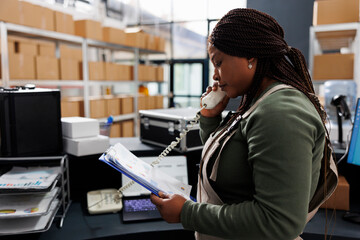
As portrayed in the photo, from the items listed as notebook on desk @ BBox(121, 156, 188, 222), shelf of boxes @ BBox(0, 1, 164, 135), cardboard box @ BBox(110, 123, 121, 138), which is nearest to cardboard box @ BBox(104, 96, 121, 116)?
shelf of boxes @ BBox(0, 1, 164, 135)

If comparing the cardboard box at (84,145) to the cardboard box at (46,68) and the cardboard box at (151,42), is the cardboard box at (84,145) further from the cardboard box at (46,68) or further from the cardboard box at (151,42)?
the cardboard box at (151,42)

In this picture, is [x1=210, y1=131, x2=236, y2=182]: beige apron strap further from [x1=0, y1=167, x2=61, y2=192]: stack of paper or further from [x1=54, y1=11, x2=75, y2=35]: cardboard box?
[x1=54, y1=11, x2=75, y2=35]: cardboard box

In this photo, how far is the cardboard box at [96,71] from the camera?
4.05 metres

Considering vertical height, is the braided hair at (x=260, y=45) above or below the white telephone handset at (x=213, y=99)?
above

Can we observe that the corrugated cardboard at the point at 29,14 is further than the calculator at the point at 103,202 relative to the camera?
Yes

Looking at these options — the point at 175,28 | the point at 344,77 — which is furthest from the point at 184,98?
the point at 344,77

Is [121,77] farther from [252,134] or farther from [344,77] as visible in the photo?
[252,134]

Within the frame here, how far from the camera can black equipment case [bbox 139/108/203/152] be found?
1479mm

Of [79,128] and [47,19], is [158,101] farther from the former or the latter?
[79,128]

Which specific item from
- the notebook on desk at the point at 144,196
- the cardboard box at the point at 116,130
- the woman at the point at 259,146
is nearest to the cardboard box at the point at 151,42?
the cardboard box at the point at 116,130

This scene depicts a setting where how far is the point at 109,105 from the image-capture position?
170 inches

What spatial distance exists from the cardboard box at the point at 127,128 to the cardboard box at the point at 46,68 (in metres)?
1.55

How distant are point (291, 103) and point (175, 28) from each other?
636 cm

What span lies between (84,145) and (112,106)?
312cm
